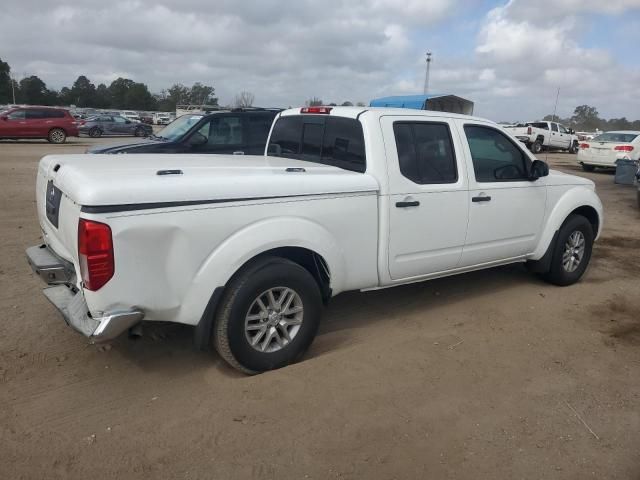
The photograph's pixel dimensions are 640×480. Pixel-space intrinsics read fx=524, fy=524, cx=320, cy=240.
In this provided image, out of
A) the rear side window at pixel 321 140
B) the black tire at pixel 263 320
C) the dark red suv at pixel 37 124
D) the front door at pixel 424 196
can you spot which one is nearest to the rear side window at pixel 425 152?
the front door at pixel 424 196

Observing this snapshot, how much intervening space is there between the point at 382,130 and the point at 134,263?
2.14 metres

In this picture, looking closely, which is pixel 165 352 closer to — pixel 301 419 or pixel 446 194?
pixel 301 419

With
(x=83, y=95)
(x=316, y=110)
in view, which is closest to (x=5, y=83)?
(x=83, y=95)

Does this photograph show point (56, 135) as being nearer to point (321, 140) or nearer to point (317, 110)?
point (317, 110)

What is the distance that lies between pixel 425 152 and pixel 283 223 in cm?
153

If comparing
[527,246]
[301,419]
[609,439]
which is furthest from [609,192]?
[301,419]

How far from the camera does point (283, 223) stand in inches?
136

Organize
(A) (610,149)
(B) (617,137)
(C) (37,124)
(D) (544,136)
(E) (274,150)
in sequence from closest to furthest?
1. (E) (274,150)
2. (A) (610,149)
3. (B) (617,137)
4. (C) (37,124)
5. (D) (544,136)

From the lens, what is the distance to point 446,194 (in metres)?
4.35

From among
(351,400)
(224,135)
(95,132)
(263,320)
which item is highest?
(224,135)

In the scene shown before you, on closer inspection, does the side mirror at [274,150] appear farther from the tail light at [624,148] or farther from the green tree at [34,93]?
the green tree at [34,93]

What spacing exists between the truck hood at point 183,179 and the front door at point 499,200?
4.04 feet

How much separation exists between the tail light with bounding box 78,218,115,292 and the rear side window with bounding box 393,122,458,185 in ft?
7.46

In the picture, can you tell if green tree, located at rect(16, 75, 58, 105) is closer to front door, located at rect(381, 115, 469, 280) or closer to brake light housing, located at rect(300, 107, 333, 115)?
brake light housing, located at rect(300, 107, 333, 115)
